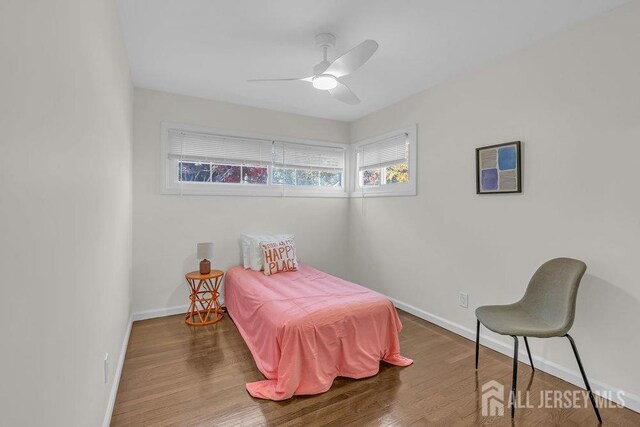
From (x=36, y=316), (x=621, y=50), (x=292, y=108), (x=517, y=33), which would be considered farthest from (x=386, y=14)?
(x=36, y=316)

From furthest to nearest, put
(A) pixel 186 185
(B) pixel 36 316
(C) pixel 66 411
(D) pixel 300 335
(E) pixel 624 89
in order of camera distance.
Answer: (A) pixel 186 185, (D) pixel 300 335, (E) pixel 624 89, (C) pixel 66 411, (B) pixel 36 316

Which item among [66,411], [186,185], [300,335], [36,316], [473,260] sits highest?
[186,185]

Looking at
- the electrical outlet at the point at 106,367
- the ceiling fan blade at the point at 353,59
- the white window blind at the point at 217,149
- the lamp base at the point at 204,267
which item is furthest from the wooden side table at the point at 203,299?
the ceiling fan blade at the point at 353,59

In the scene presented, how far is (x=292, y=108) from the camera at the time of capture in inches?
157

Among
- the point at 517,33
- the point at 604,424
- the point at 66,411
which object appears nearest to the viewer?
the point at 66,411

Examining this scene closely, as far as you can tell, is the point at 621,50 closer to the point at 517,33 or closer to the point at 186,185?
the point at 517,33

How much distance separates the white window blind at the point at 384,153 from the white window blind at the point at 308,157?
348 millimetres

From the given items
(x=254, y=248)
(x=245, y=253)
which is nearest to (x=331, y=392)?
(x=254, y=248)

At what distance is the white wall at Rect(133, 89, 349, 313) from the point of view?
132 inches

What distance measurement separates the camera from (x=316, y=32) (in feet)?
7.51

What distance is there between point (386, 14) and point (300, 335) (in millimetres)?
2237

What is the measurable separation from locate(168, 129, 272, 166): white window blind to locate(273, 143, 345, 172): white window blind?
0.16 meters

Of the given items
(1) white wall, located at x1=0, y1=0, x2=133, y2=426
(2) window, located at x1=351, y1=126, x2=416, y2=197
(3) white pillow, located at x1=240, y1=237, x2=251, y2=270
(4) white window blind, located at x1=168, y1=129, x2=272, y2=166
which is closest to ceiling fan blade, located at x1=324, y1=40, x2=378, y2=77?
(1) white wall, located at x1=0, y1=0, x2=133, y2=426

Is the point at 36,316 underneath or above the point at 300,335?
above
